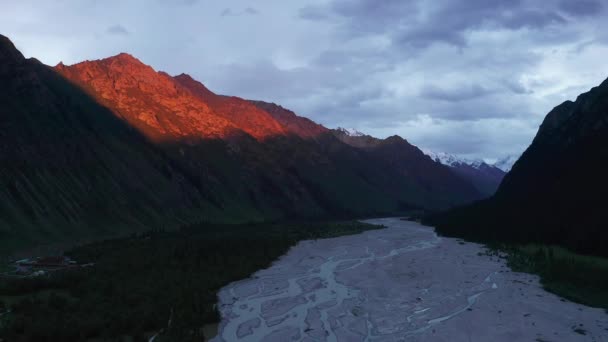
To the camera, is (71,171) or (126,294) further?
(71,171)

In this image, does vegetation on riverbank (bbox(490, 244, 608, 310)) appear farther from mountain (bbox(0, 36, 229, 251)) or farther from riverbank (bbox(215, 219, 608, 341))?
mountain (bbox(0, 36, 229, 251))

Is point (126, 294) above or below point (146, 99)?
below

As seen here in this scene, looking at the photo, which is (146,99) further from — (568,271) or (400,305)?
(400,305)

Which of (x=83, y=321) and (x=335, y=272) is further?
(x=335, y=272)

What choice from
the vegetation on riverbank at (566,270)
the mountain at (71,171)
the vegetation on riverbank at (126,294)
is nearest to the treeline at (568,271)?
the vegetation on riverbank at (566,270)

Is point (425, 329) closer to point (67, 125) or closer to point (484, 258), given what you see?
point (484, 258)

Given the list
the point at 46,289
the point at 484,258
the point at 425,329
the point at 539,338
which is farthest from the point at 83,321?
the point at 484,258

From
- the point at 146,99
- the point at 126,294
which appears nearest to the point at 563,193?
the point at 126,294
